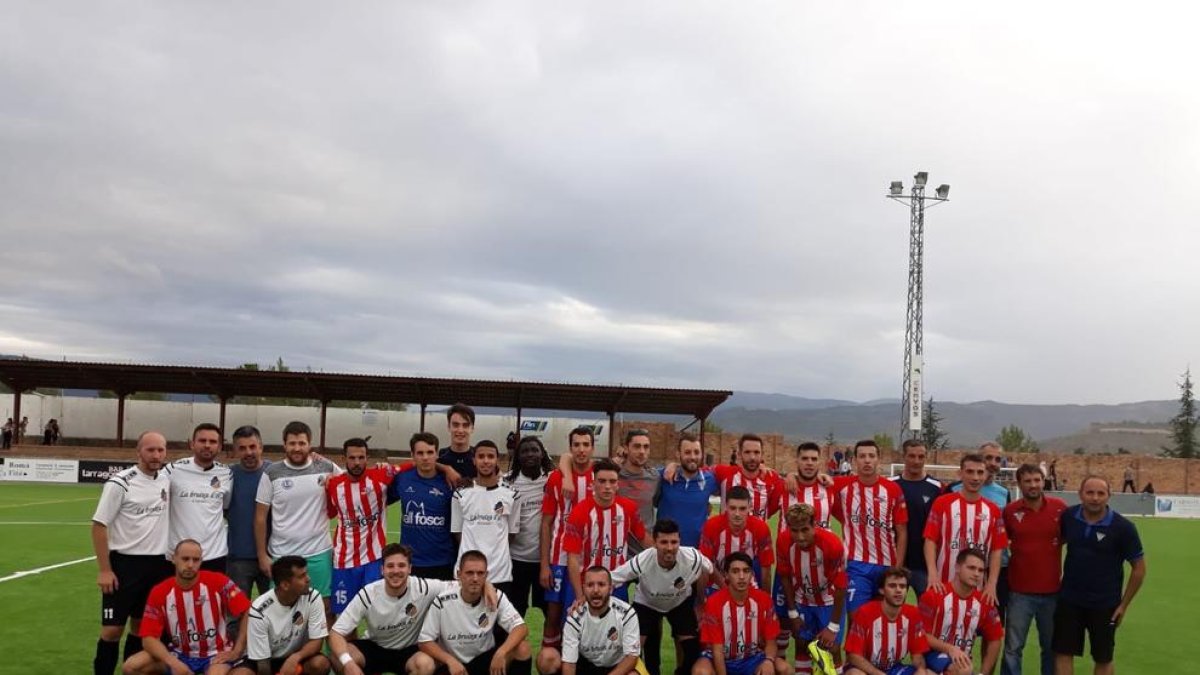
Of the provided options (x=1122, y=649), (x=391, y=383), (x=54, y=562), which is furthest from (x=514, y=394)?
(x=1122, y=649)

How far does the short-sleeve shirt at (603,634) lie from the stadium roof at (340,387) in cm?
2690

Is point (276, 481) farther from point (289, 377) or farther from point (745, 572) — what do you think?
point (289, 377)

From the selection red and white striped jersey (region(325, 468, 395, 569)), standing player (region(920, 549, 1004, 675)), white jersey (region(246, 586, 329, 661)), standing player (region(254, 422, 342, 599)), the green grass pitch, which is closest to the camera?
white jersey (region(246, 586, 329, 661))

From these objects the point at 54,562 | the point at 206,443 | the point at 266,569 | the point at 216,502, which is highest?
the point at 206,443

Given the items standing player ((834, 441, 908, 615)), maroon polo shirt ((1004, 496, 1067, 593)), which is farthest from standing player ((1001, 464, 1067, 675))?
standing player ((834, 441, 908, 615))

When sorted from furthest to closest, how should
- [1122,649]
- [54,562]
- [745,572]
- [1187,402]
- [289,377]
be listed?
[1187,402]
[289,377]
[54,562]
[1122,649]
[745,572]

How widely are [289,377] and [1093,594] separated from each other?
31.1 m

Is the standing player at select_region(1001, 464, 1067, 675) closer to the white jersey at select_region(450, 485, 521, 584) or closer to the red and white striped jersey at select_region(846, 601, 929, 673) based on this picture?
the red and white striped jersey at select_region(846, 601, 929, 673)

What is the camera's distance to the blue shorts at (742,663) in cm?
607

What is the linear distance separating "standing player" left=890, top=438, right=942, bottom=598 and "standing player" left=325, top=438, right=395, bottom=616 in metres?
4.08

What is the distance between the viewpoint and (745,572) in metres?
5.97

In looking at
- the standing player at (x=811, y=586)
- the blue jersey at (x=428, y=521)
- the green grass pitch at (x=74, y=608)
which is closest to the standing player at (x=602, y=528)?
the blue jersey at (x=428, y=521)

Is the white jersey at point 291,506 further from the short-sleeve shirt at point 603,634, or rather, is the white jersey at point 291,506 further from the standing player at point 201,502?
the short-sleeve shirt at point 603,634

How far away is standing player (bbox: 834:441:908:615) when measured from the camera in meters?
6.64
